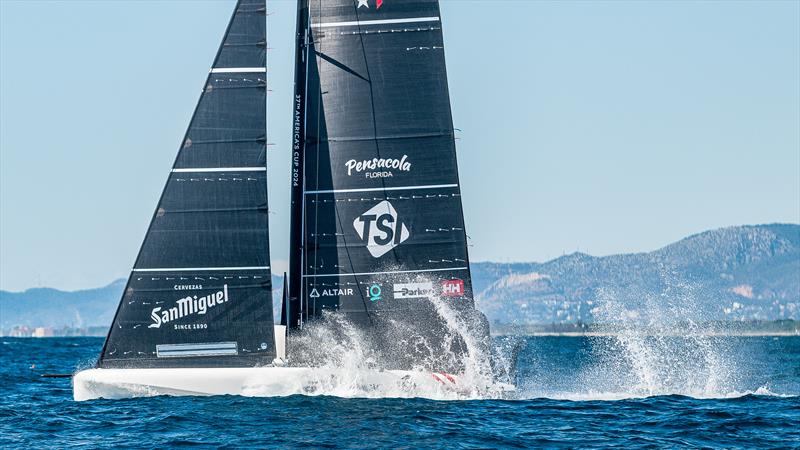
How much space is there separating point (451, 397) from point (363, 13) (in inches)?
323

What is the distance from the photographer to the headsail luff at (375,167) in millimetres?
27250

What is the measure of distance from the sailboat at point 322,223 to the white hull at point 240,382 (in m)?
0.07

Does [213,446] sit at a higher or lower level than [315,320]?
lower

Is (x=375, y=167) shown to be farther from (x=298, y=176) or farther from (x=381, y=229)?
(x=298, y=176)

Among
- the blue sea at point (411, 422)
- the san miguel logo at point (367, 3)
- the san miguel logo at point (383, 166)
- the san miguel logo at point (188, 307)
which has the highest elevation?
the san miguel logo at point (367, 3)

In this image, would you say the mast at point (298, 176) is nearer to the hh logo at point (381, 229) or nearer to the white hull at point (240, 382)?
the hh logo at point (381, 229)

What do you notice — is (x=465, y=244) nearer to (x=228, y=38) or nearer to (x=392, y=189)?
(x=392, y=189)

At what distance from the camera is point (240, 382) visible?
26359 mm

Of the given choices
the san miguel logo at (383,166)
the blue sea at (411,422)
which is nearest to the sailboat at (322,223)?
the san miguel logo at (383,166)

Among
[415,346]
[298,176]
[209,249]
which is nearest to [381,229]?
[298,176]

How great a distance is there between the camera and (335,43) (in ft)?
89.9

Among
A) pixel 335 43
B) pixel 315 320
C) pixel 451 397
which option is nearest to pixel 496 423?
pixel 451 397

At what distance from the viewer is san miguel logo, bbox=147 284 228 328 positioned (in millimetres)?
26719

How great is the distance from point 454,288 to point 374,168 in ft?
9.83
